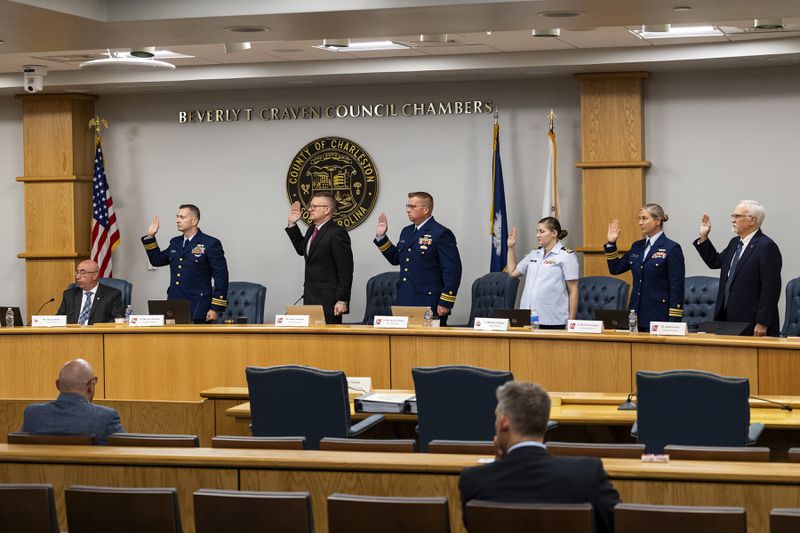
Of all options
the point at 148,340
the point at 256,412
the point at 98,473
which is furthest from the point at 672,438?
the point at 148,340

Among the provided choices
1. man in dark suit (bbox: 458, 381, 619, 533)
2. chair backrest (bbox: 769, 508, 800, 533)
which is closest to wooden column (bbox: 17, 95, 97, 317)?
man in dark suit (bbox: 458, 381, 619, 533)

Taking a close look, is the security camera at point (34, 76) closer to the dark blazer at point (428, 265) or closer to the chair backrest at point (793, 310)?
the dark blazer at point (428, 265)

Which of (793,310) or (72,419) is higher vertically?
(793,310)

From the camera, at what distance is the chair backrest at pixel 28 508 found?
3848 mm

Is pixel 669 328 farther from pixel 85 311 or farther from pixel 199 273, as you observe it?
pixel 85 311

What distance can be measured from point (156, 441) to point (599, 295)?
5.36m

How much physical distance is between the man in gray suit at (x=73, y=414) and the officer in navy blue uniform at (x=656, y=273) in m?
4.22

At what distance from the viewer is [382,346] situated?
7.40 m

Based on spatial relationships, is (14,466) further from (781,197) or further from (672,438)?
(781,197)

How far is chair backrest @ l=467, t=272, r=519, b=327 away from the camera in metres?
9.52

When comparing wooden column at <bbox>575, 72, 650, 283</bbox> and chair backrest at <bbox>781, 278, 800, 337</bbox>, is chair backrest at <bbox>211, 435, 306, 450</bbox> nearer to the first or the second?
chair backrest at <bbox>781, 278, 800, 337</bbox>

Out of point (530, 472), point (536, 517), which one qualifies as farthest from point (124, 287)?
point (536, 517)

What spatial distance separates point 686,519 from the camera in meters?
3.27

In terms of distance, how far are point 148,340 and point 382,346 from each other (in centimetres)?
165
